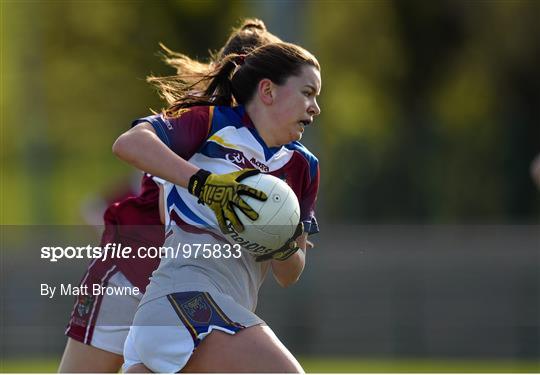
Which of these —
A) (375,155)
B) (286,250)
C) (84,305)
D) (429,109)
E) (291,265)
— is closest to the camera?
(286,250)

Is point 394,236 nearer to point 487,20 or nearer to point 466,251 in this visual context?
point 466,251

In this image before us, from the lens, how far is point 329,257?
12.5 m

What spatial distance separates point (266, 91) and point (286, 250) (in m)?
0.60

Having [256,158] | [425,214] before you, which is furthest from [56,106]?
[256,158]

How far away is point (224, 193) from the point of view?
3.72 m

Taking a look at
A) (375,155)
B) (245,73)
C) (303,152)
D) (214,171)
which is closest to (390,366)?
(375,155)

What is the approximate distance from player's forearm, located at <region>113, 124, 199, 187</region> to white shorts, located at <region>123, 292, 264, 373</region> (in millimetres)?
415

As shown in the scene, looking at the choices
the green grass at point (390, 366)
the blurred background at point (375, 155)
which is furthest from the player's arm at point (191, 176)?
the green grass at point (390, 366)

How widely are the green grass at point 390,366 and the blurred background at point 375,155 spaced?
0.04m

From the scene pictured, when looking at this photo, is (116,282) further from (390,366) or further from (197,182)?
(390,366)

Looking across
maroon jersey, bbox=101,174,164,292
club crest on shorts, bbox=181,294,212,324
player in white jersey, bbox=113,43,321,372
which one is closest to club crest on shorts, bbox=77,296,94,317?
maroon jersey, bbox=101,174,164,292

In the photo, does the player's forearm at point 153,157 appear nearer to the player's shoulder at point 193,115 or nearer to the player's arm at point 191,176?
the player's arm at point 191,176

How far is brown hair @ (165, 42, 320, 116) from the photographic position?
412cm

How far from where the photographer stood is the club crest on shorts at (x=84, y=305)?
486cm
